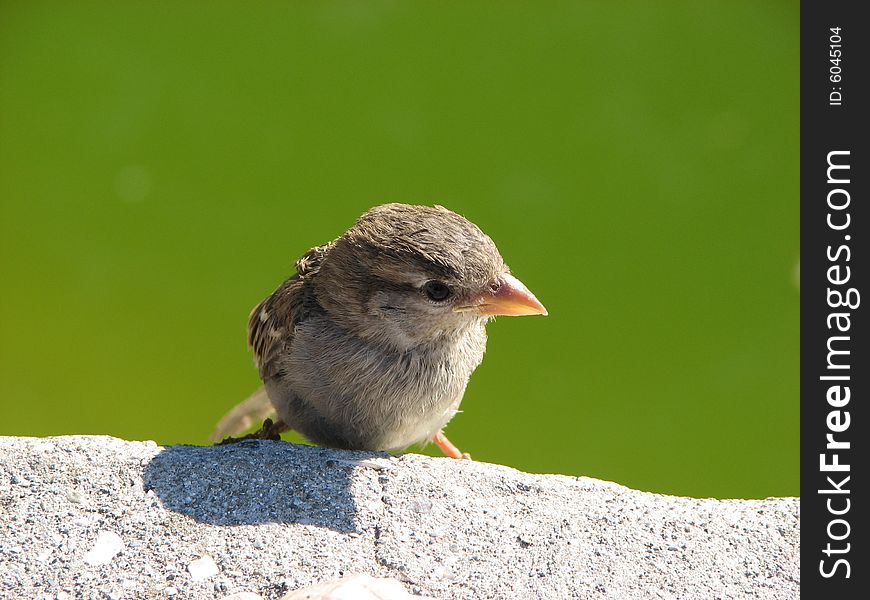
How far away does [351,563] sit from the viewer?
265cm

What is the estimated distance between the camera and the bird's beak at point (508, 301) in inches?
118

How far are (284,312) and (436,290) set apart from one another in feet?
2.71

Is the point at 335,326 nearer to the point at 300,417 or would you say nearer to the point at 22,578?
the point at 300,417

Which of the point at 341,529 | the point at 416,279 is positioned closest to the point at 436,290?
the point at 416,279

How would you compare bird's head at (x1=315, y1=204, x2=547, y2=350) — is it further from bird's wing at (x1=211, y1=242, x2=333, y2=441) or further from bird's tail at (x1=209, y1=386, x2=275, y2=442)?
bird's tail at (x1=209, y1=386, x2=275, y2=442)

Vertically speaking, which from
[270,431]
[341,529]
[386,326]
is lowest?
[341,529]

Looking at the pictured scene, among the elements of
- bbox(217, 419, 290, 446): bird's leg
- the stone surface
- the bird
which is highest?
the bird

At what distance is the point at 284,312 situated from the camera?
3.64 metres

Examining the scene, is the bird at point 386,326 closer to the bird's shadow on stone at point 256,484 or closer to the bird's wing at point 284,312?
the bird's wing at point 284,312

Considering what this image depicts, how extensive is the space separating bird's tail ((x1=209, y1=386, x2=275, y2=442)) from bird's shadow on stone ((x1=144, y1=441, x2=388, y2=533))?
54.4 inches

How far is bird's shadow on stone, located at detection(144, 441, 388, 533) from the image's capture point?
2814 millimetres

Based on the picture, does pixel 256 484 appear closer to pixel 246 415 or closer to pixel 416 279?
pixel 416 279

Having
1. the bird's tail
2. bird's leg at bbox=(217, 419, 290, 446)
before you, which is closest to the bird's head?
bird's leg at bbox=(217, 419, 290, 446)
